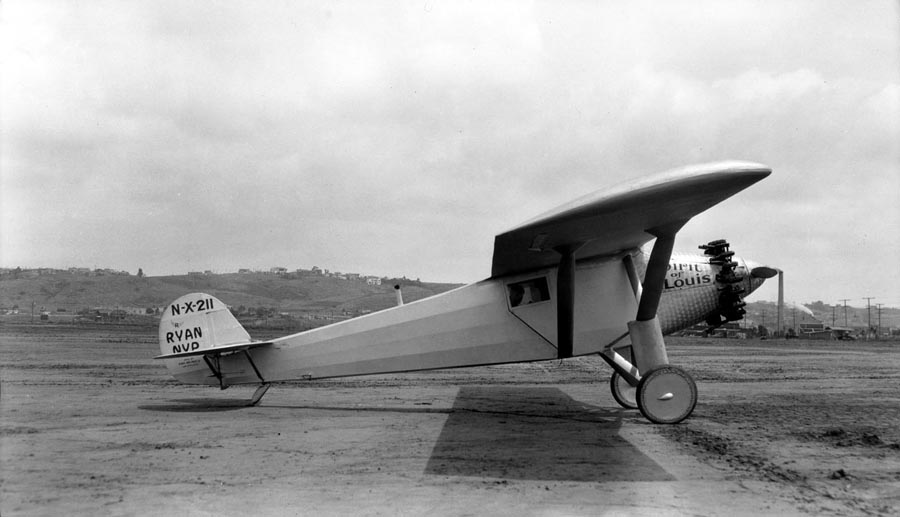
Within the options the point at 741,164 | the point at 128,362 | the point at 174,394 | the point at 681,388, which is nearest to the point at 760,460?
the point at 681,388

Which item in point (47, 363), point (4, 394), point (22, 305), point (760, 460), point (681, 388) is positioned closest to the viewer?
point (760, 460)

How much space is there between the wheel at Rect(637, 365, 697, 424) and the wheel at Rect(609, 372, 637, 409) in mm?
2299

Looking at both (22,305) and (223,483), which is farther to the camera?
(22,305)

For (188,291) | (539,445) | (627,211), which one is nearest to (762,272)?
(627,211)

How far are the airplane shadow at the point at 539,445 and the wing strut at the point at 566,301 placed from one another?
46.4 inches

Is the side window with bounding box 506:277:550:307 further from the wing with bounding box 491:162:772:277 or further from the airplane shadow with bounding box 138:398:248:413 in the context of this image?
the airplane shadow with bounding box 138:398:248:413

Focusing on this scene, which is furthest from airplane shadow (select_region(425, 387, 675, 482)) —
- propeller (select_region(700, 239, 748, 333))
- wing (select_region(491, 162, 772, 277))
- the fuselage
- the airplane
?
wing (select_region(491, 162, 772, 277))

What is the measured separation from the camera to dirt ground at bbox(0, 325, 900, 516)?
495 cm

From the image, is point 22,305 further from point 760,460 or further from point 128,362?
point 760,460

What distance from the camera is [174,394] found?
492 inches

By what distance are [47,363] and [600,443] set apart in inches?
790

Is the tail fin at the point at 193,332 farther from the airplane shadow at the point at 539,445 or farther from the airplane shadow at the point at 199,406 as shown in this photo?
the airplane shadow at the point at 539,445

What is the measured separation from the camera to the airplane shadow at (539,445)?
5.96 metres

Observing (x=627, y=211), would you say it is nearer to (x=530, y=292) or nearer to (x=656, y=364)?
(x=656, y=364)
